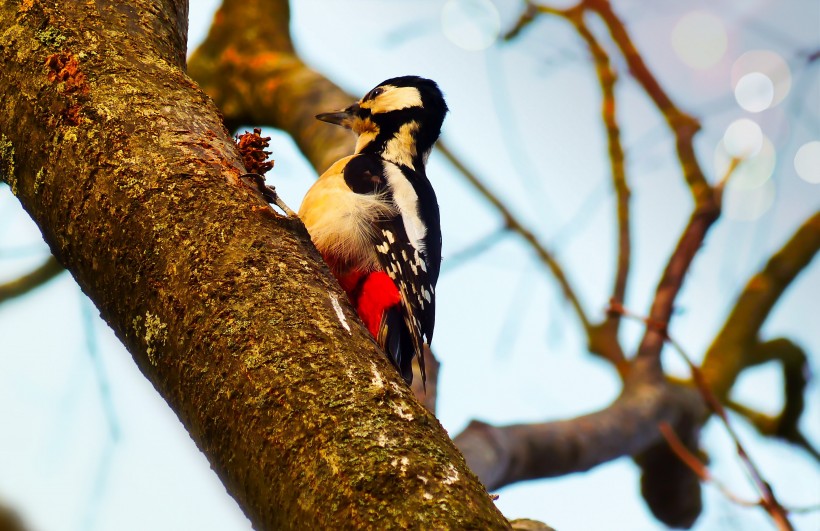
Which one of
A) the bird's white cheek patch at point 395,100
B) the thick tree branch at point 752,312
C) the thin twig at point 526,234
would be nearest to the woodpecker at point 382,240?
the bird's white cheek patch at point 395,100

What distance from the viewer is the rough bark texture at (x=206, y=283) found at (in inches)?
41.2

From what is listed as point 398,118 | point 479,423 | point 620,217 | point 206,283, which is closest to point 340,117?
point 398,118

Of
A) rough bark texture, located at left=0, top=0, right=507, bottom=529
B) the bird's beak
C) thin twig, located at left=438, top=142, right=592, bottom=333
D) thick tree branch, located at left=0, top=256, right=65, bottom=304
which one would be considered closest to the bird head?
the bird's beak

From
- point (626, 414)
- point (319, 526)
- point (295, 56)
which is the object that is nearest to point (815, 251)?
point (626, 414)

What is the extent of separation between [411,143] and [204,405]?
100 inches

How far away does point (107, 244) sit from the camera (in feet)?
4.49

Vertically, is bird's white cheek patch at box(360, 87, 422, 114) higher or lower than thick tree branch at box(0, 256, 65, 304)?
higher

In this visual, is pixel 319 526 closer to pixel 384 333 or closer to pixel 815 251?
pixel 384 333

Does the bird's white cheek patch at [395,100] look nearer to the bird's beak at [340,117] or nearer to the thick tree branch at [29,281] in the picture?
the bird's beak at [340,117]

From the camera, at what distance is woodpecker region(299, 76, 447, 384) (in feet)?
8.45

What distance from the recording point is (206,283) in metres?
1.29

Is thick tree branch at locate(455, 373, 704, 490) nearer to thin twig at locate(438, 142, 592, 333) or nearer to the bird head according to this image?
thin twig at locate(438, 142, 592, 333)

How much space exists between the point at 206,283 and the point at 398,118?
2.41 m

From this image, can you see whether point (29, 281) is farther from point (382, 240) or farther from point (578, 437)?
point (578, 437)
